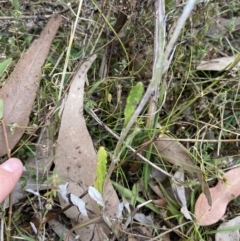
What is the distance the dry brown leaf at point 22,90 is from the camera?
108cm

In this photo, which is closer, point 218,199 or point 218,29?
point 218,199

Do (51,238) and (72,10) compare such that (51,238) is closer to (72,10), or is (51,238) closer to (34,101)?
(34,101)

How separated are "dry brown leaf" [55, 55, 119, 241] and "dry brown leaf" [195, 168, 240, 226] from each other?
220 mm

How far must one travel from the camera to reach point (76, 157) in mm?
1063

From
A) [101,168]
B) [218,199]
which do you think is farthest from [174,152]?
[101,168]

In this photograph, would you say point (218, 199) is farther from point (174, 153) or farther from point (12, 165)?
point (12, 165)

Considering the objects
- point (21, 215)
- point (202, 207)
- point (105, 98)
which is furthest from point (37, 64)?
point (202, 207)

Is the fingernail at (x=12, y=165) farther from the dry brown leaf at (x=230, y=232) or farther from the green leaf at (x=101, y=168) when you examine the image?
the dry brown leaf at (x=230, y=232)

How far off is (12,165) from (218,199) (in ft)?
1.71

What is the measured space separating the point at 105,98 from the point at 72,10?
0.81ft

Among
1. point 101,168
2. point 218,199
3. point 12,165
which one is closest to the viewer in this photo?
point 101,168

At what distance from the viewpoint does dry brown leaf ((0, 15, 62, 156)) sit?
42.7 inches

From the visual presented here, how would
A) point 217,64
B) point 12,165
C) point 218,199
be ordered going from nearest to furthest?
1. point 12,165
2. point 218,199
3. point 217,64

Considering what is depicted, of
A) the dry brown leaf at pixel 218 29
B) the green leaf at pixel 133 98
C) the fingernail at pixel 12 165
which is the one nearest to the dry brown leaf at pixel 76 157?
the fingernail at pixel 12 165
